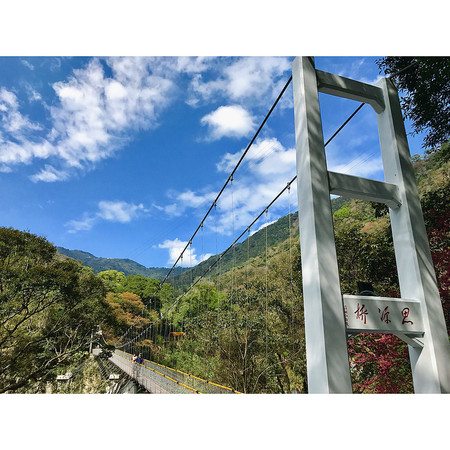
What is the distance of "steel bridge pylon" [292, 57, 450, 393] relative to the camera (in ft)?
4.76

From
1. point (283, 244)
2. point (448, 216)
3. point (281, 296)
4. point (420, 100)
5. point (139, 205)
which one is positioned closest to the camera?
point (448, 216)

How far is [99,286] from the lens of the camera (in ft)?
32.1

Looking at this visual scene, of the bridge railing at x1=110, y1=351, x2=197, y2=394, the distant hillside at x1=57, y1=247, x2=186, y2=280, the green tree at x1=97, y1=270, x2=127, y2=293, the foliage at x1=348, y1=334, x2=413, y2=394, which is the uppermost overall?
the distant hillside at x1=57, y1=247, x2=186, y2=280

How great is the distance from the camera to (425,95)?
4.32m

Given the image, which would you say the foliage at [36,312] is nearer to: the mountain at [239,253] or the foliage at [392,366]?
the mountain at [239,253]

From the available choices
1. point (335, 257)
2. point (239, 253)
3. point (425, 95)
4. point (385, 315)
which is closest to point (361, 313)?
point (385, 315)

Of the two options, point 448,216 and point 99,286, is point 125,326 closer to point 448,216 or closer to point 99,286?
point 99,286

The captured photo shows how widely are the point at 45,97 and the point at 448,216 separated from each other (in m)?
15.5

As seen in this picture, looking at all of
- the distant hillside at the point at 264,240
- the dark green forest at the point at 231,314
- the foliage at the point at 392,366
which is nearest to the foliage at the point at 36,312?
the dark green forest at the point at 231,314

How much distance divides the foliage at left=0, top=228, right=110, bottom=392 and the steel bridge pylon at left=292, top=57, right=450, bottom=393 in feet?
21.9

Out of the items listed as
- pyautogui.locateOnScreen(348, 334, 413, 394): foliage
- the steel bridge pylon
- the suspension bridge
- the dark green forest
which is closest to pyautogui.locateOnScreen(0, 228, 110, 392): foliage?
the dark green forest

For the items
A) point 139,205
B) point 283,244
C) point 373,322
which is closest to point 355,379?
point 373,322

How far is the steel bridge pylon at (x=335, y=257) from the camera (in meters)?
1.45

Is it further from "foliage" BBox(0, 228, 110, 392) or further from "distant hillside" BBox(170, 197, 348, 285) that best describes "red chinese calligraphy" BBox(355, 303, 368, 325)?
"distant hillside" BBox(170, 197, 348, 285)
